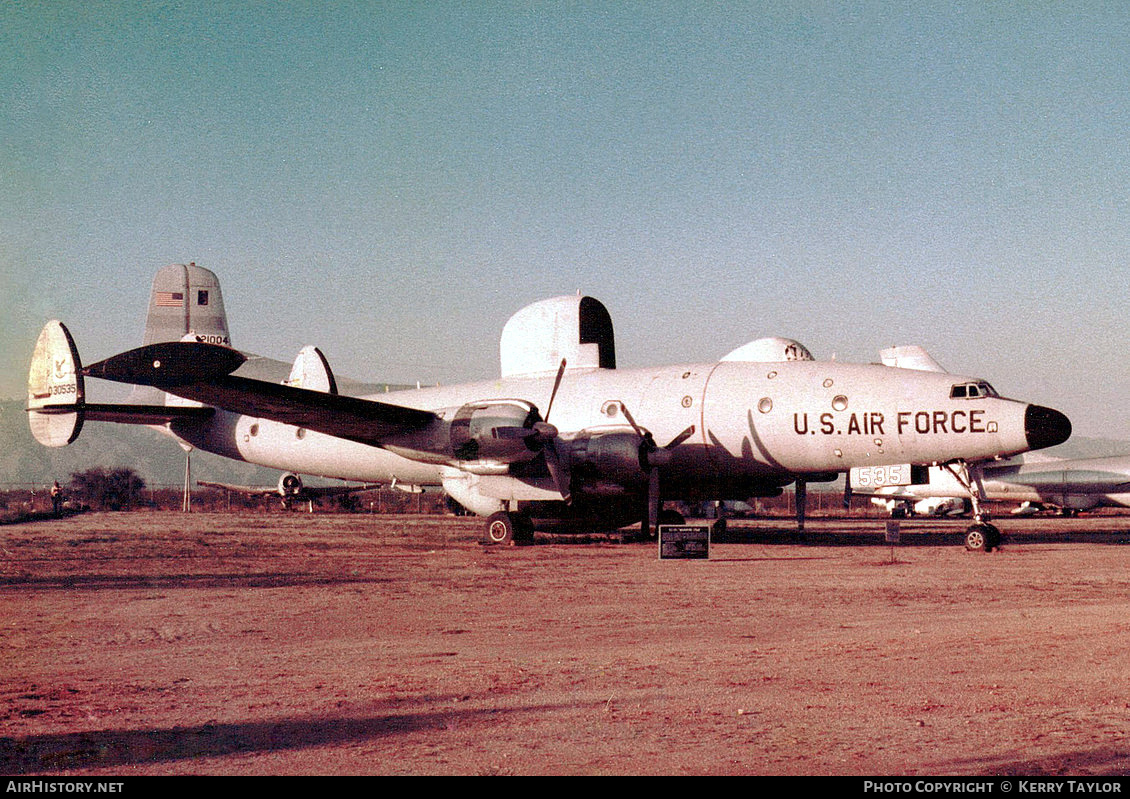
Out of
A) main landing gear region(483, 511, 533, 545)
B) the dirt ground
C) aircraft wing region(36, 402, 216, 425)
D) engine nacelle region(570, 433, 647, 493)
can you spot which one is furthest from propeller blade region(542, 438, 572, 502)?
aircraft wing region(36, 402, 216, 425)

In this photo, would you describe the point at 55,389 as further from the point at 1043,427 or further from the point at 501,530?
the point at 1043,427

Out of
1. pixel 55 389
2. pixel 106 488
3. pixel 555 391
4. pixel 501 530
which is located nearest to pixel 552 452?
pixel 555 391

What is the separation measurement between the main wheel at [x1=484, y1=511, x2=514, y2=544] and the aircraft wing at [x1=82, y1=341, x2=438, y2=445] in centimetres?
295

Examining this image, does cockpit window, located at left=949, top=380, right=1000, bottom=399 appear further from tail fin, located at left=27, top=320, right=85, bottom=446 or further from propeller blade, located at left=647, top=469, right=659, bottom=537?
tail fin, located at left=27, top=320, right=85, bottom=446

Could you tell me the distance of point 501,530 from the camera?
77.4 feet

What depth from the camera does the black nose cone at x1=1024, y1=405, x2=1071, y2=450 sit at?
19750mm

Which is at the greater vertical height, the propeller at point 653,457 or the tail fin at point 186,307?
the tail fin at point 186,307

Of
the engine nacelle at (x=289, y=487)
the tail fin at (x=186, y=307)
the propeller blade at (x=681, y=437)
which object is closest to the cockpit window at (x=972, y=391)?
the propeller blade at (x=681, y=437)

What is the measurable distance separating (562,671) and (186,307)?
31043 millimetres

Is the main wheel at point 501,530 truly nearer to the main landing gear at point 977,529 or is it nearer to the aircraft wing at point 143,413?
the main landing gear at point 977,529

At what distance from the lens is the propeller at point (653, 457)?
22.5 metres

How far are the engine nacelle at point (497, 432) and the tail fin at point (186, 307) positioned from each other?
50.3 ft
